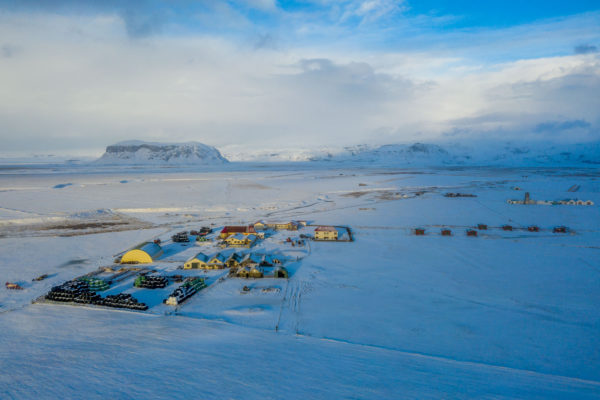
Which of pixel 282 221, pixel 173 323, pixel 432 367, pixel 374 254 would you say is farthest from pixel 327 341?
pixel 282 221

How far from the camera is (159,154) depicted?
161750 millimetres

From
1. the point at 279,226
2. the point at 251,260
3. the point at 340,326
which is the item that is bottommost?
the point at 340,326

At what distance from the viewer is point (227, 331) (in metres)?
8.95

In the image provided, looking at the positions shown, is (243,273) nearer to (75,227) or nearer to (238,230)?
(238,230)

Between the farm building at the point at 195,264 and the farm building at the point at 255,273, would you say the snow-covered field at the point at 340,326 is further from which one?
the farm building at the point at 195,264

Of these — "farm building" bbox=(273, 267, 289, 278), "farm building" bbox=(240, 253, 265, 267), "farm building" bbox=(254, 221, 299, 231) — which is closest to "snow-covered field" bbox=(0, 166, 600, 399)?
"farm building" bbox=(273, 267, 289, 278)

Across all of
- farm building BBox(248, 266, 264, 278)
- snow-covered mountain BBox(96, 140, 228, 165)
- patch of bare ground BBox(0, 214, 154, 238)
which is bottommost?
farm building BBox(248, 266, 264, 278)

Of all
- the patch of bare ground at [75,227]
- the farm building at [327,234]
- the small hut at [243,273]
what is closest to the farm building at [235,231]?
the farm building at [327,234]

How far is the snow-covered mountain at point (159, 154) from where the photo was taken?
154250 mm

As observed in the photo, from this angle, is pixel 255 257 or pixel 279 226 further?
pixel 279 226

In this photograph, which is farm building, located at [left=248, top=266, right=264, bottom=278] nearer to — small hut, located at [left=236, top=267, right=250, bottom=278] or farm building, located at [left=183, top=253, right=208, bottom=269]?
small hut, located at [left=236, top=267, right=250, bottom=278]

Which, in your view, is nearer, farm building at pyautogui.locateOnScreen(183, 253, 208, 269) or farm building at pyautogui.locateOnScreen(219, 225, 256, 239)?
farm building at pyautogui.locateOnScreen(183, 253, 208, 269)

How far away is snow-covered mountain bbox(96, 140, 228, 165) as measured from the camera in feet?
506

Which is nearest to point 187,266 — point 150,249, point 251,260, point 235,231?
point 150,249
